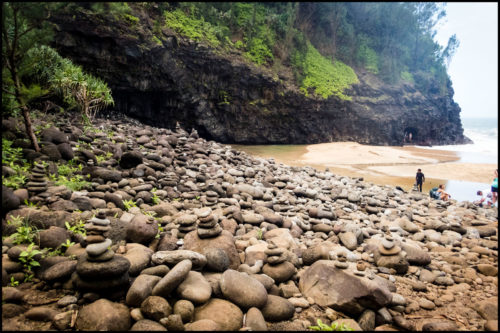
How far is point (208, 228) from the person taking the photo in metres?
4.22

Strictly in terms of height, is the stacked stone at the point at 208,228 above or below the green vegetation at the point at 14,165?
below

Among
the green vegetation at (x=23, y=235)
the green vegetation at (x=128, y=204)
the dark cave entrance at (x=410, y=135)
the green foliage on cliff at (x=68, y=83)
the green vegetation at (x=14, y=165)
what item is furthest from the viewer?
the dark cave entrance at (x=410, y=135)

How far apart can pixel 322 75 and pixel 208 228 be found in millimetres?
33626

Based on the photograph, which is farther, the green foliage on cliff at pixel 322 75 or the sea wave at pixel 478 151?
the green foliage on cliff at pixel 322 75

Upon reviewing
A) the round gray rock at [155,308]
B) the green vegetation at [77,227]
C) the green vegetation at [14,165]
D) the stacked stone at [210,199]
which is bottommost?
the round gray rock at [155,308]

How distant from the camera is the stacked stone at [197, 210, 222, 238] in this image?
4.16m

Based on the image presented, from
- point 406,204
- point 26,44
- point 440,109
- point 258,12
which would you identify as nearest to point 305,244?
point 406,204

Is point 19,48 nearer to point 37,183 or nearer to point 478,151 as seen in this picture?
point 37,183

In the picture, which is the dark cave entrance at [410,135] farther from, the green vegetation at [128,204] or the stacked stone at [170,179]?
the green vegetation at [128,204]

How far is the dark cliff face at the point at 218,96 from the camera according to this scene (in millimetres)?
18484

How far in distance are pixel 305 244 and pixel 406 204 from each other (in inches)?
252

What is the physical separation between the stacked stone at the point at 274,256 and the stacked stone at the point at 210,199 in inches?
118

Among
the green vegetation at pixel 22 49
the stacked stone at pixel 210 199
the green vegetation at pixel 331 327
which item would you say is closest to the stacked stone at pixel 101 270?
the green vegetation at pixel 331 327

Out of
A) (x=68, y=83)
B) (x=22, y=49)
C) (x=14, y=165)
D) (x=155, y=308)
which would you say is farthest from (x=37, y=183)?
(x=68, y=83)
